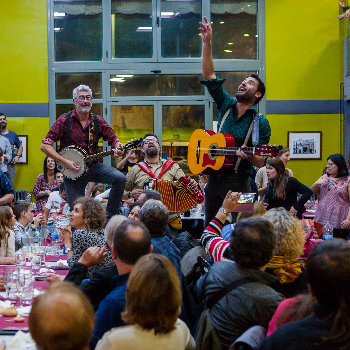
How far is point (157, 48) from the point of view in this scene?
32.1ft

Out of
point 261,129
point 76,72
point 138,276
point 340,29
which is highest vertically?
point 340,29

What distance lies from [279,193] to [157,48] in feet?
15.3

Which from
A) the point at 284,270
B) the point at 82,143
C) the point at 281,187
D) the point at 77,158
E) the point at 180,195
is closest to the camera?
the point at 284,270

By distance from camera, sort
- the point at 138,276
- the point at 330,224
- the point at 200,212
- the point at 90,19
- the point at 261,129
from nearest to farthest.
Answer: the point at 138,276 < the point at 261,129 < the point at 330,224 < the point at 200,212 < the point at 90,19

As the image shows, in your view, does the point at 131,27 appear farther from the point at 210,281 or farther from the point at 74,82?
the point at 210,281

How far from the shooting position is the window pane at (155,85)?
9859 mm

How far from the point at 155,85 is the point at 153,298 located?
8511mm

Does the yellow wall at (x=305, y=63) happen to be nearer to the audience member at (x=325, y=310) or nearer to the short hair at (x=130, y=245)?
the short hair at (x=130, y=245)

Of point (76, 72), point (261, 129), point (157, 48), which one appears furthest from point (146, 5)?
point (261, 129)

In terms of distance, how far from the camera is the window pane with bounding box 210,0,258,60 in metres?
9.84

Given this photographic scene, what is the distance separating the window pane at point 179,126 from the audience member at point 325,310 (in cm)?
826

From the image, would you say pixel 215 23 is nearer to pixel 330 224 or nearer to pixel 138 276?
pixel 330 224

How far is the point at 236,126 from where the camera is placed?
13.1ft

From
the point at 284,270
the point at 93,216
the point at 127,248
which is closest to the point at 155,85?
the point at 93,216
